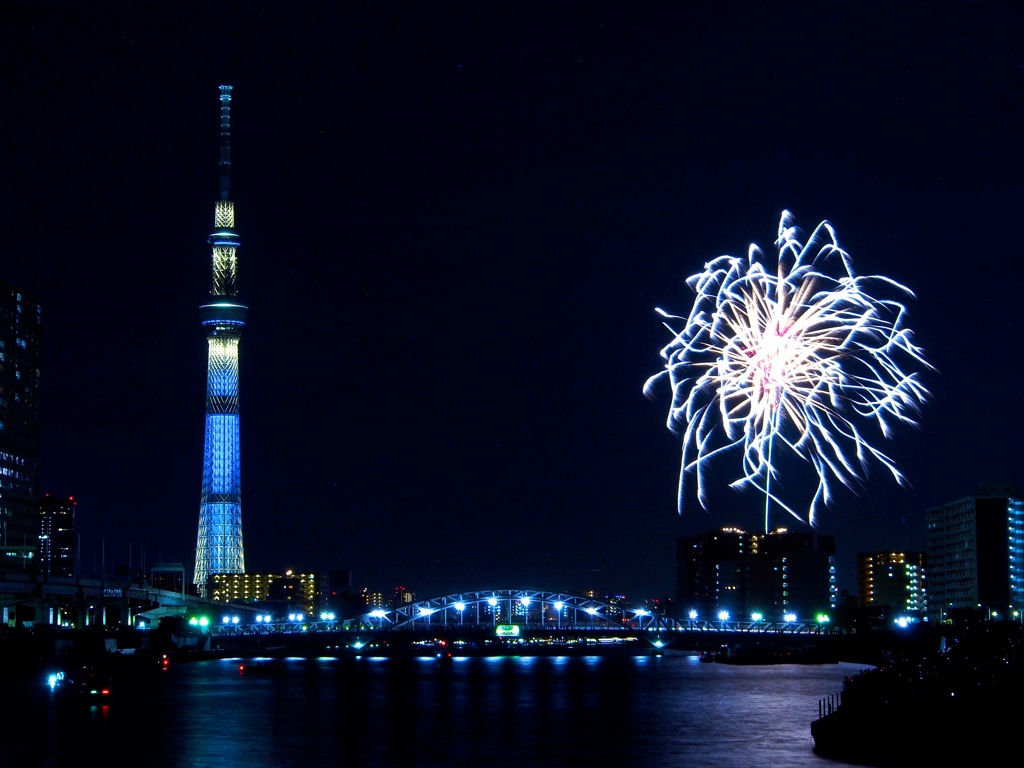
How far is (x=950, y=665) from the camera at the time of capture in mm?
76438

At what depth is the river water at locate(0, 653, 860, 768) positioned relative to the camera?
69188 millimetres

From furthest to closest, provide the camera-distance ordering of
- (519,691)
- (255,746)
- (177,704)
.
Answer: (519,691) → (177,704) → (255,746)

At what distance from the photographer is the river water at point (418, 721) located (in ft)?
227

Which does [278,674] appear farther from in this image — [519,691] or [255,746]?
[255,746]

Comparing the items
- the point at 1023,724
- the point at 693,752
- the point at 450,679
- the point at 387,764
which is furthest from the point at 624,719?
the point at 450,679

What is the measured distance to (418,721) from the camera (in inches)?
3553

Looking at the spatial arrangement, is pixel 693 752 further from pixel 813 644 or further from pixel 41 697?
pixel 813 644

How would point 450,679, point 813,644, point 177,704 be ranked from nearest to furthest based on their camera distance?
point 177,704 < point 450,679 < point 813,644

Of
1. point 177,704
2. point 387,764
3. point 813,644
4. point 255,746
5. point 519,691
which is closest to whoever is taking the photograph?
point 387,764

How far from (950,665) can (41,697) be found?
6022 centimetres

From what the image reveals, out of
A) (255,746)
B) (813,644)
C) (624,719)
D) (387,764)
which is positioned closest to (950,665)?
(624,719)

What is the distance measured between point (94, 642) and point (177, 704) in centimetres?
7008

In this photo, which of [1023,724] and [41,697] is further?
[41,697]

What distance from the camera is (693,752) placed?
7019 centimetres
